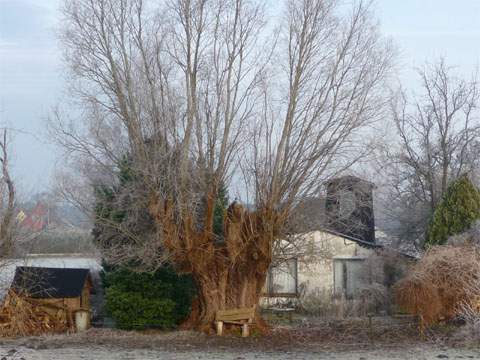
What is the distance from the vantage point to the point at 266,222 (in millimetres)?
21766

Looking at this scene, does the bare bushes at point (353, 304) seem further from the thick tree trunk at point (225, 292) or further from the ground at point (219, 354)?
the ground at point (219, 354)

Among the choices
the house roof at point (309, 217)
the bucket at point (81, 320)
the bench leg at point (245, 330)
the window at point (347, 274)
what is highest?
the house roof at point (309, 217)

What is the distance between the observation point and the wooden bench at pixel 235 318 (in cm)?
2183

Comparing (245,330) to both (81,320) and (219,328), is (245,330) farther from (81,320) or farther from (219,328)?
(81,320)

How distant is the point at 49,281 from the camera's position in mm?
24266

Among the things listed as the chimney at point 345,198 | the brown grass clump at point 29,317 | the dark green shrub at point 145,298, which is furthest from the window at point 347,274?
the brown grass clump at point 29,317

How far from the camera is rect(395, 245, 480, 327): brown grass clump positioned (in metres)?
20.9

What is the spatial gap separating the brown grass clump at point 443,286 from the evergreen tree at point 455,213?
4.12 m

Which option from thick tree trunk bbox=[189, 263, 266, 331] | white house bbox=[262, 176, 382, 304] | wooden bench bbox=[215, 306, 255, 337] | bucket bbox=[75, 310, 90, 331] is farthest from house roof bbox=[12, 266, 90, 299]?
white house bbox=[262, 176, 382, 304]

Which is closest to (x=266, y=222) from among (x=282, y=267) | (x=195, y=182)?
(x=195, y=182)

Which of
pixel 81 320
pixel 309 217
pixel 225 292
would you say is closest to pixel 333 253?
pixel 309 217

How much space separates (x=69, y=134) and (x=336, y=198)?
25.9ft

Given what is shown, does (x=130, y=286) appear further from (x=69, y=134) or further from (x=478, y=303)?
(x=478, y=303)

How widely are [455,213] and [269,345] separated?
8.99 metres
